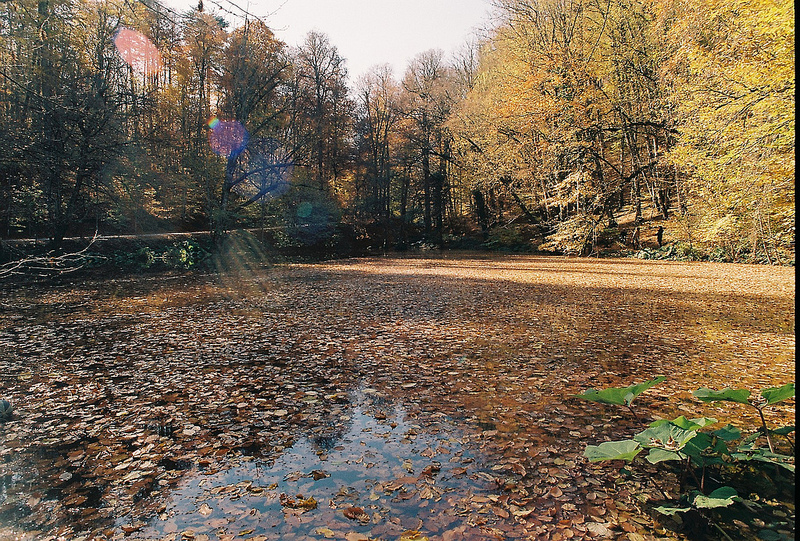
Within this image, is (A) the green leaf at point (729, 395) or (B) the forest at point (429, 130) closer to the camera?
(A) the green leaf at point (729, 395)

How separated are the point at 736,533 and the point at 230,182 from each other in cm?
2046

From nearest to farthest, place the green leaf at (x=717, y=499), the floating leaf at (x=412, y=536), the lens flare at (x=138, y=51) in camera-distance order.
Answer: the green leaf at (x=717, y=499)
the floating leaf at (x=412, y=536)
the lens flare at (x=138, y=51)

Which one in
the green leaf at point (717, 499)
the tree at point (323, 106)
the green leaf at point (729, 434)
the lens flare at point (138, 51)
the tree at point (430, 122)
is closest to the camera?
the green leaf at point (717, 499)

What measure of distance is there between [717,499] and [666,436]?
0.38m

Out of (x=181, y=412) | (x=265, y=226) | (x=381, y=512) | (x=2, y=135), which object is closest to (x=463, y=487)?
(x=381, y=512)

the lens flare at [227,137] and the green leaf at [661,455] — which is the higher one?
the lens flare at [227,137]

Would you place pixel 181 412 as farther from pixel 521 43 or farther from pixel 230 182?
pixel 521 43

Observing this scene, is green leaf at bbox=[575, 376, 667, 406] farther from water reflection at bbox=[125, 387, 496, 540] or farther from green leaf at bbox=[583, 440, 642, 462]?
water reflection at bbox=[125, 387, 496, 540]

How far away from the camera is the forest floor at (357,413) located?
262 cm

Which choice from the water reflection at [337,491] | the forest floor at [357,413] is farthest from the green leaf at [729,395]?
the water reflection at [337,491]

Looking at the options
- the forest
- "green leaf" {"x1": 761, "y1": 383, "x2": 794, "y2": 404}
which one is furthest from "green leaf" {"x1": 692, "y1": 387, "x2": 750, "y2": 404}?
the forest

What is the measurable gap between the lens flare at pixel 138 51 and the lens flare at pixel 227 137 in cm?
414

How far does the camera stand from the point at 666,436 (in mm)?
2619

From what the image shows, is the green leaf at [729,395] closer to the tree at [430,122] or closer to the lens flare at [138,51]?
the lens flare at [138,51]
